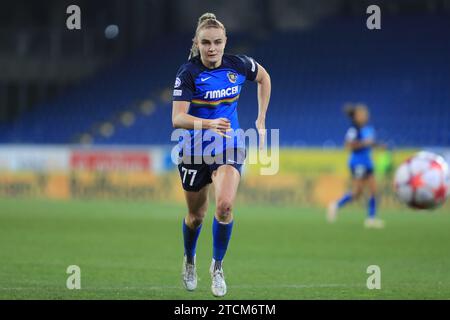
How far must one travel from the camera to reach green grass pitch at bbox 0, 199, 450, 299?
31.0 ft

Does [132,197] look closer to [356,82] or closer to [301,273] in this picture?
[356,82]

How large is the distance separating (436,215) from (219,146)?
513 inches

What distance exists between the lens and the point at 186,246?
9617mm

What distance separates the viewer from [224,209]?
8914 millimetres

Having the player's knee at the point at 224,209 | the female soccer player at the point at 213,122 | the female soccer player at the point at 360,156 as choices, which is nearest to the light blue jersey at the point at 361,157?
the female soccer player at the point at 360,156

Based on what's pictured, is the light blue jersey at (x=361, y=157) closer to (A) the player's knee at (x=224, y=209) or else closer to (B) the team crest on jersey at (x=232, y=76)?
(B) the team crest on jersey at (x=232, y=76)

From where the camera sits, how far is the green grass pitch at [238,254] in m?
9.44

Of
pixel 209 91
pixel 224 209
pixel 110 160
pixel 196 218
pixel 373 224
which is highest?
pixel 209 91

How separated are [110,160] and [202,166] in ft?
54.6

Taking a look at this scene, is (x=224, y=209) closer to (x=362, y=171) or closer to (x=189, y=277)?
(x=189, y=277)

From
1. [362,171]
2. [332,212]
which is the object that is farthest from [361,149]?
[332,212]

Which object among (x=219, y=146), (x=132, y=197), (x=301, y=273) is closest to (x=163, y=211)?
(x=132, y=197)

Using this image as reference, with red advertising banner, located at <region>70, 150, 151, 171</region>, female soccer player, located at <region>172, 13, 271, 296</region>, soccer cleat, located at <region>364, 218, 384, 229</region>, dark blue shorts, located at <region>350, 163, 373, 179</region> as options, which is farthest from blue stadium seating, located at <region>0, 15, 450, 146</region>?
female soccer player, located at <region>172, 13, 271, 296</region>

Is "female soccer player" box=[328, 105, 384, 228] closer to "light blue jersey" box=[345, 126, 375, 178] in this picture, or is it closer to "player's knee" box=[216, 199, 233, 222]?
"light blue jersey" box=[345, 126, 375, 178]
